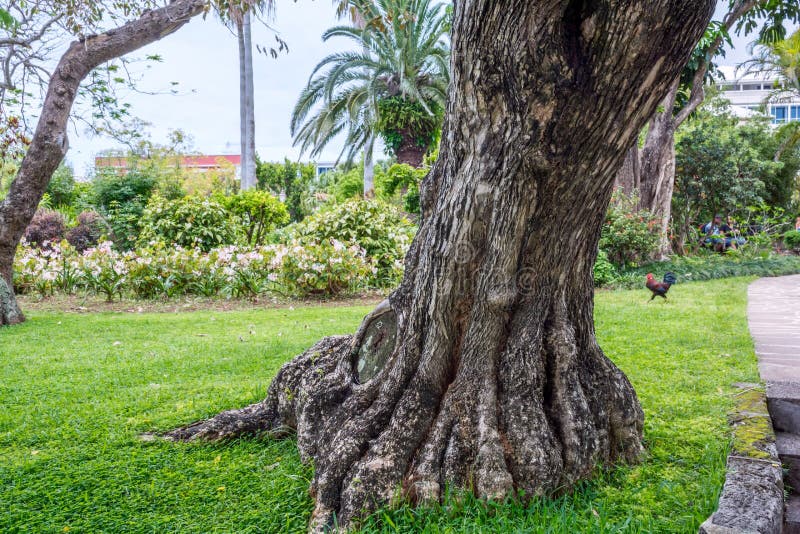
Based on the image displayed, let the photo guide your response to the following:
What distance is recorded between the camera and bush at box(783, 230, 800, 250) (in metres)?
16.3

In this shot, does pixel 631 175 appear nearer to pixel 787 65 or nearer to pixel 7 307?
pixel 7 307

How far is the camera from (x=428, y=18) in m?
18.1

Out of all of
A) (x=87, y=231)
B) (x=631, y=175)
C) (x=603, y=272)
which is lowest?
(x=603, y=272)

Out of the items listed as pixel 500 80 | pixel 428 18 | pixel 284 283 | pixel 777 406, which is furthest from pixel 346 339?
A: pixel 428 18

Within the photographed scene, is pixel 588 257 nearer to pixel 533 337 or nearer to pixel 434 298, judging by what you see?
pixel 533 337

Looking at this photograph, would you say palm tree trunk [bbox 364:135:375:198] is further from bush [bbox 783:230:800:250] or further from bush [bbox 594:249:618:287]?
bush [bbox 783:230:800:250]

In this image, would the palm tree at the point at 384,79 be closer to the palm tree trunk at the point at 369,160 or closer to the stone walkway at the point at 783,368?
the palm tree trunk at the point at 369,160

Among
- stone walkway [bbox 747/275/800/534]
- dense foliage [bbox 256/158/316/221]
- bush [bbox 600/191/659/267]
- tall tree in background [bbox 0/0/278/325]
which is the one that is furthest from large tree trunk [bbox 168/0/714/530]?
dense foliage [bbox 256/158/316/221]

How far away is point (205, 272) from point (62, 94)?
3522 millimetres

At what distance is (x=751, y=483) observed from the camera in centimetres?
220

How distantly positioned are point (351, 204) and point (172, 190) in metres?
10.5

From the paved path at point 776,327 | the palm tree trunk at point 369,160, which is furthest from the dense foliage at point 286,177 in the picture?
the paved path at point 776,327

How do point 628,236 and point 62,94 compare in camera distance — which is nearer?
point 62,94

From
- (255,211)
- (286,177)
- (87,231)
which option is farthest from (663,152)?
(286,177)
